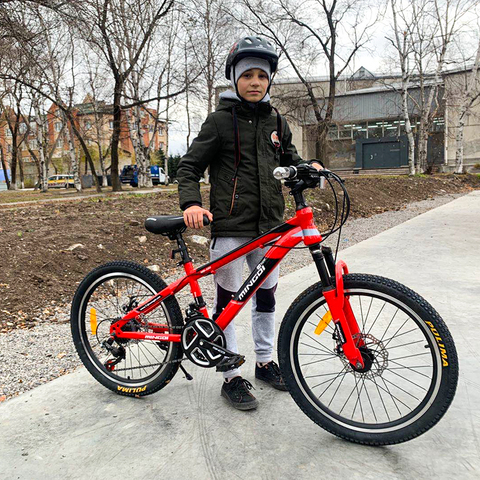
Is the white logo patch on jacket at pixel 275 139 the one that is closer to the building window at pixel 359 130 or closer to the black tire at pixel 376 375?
the black tire at pixel 376 375

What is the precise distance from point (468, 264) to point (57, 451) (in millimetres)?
5207

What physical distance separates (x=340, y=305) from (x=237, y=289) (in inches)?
27.4

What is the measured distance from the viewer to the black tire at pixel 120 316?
2830mm

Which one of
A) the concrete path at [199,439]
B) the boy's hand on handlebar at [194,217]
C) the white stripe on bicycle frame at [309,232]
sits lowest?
the concrete path at [199,439]

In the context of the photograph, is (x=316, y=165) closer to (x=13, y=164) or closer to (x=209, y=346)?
(x=209, y=346)

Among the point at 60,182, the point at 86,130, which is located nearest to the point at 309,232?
the point at 86,130

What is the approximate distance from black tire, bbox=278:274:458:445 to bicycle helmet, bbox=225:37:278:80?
130 centimetres

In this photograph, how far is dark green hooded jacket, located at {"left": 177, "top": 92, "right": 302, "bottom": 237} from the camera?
8.87 ft

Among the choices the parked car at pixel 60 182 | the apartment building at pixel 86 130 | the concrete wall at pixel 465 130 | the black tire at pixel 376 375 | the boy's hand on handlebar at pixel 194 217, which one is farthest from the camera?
the parked car at pixel 60 182

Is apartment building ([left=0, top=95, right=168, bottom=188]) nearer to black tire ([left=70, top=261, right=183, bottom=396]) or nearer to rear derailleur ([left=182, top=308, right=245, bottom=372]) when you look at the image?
black tire ([left=70, top=261, right=183, bottom=396])

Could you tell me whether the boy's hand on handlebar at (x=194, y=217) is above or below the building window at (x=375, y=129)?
below

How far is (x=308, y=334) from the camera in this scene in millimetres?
2617

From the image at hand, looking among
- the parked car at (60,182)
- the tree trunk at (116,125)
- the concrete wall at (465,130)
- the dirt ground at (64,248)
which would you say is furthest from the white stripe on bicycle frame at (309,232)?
the parked car at (60,182)

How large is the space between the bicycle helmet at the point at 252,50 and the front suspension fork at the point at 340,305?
3.73 ft
